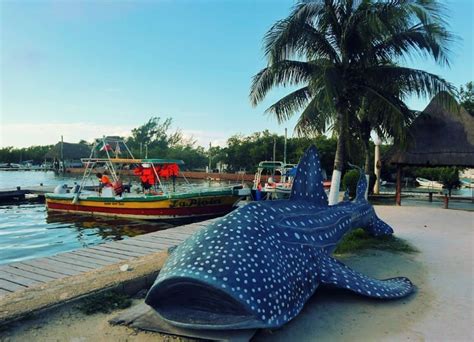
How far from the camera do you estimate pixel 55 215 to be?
1958 cm

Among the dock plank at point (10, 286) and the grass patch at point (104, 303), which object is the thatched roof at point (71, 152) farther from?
the grass patch at point (104, 303)

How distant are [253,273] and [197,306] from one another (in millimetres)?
549

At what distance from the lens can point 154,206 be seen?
57.1 feet

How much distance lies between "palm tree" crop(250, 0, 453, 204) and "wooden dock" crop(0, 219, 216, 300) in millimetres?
6172

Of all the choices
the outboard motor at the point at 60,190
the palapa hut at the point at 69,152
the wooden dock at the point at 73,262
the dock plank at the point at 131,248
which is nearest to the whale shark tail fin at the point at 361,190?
the wooden dock at the point at 73,262

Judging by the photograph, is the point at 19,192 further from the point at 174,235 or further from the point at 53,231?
the point at 174,235

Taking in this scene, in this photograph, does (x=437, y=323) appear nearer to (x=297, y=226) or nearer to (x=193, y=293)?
(x=297, y=226)

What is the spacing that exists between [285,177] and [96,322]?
71.0 ft

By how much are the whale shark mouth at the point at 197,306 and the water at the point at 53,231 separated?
982cm

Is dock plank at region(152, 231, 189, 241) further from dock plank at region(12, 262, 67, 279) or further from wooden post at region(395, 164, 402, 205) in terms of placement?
wooden post at region(395, 164, 402, 205)

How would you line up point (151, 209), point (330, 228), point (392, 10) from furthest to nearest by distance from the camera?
point (151, 209)
point (392, 10)
point (330, 228)

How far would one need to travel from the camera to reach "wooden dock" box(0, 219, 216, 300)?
5.56m

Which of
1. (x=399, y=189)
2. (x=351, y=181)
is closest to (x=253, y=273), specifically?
(x=399, y=189)

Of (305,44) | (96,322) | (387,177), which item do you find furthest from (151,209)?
(387,177)
